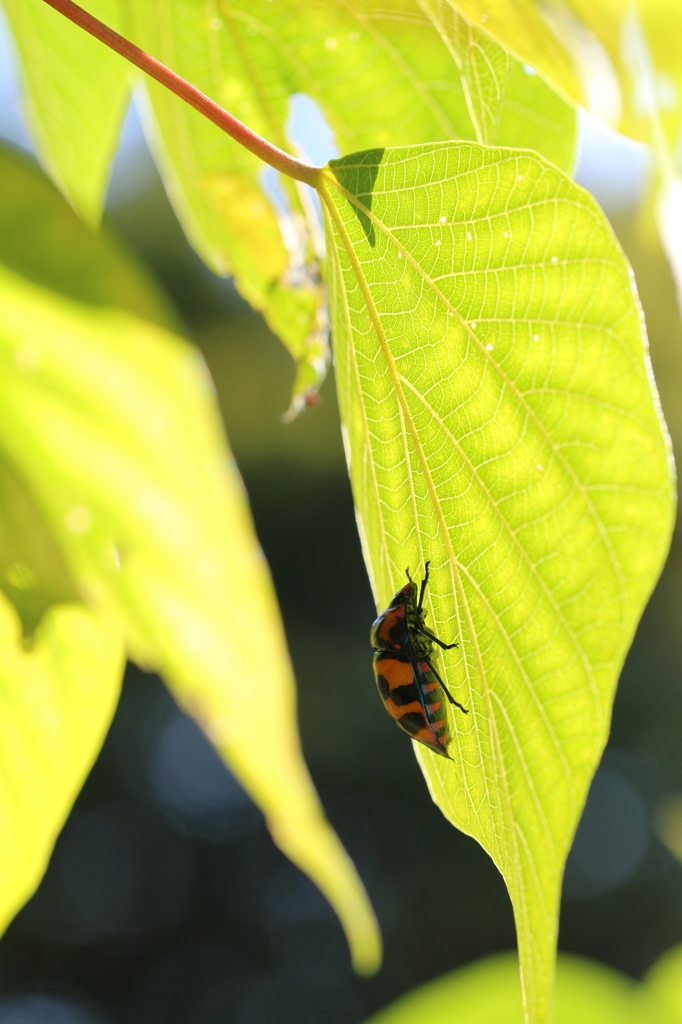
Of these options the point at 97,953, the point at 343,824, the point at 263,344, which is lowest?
the point at 97,953

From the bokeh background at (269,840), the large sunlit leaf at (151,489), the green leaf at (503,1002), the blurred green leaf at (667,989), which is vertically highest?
the large sunlit leaf at (151,489)

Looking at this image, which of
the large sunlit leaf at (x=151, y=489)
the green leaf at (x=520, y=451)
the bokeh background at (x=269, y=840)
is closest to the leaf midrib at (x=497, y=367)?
the green leaf at (x=520, y=451)

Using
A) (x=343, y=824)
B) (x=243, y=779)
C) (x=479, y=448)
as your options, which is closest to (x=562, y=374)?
(x=479, y=448)

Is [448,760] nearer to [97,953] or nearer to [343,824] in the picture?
[343,824]

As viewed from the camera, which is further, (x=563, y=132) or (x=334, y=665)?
(x=334, y=665)

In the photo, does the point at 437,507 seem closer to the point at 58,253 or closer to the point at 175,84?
the point at 175,84

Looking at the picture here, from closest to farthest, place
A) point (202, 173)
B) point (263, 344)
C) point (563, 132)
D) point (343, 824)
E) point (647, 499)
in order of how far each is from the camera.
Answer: point (647, 499) → point (563, 132) → point (202, 173) → point (263, 344) → point (343, 824)

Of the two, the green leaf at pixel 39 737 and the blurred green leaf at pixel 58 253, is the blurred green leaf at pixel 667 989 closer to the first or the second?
→ the green leaf at pixel 39 737
